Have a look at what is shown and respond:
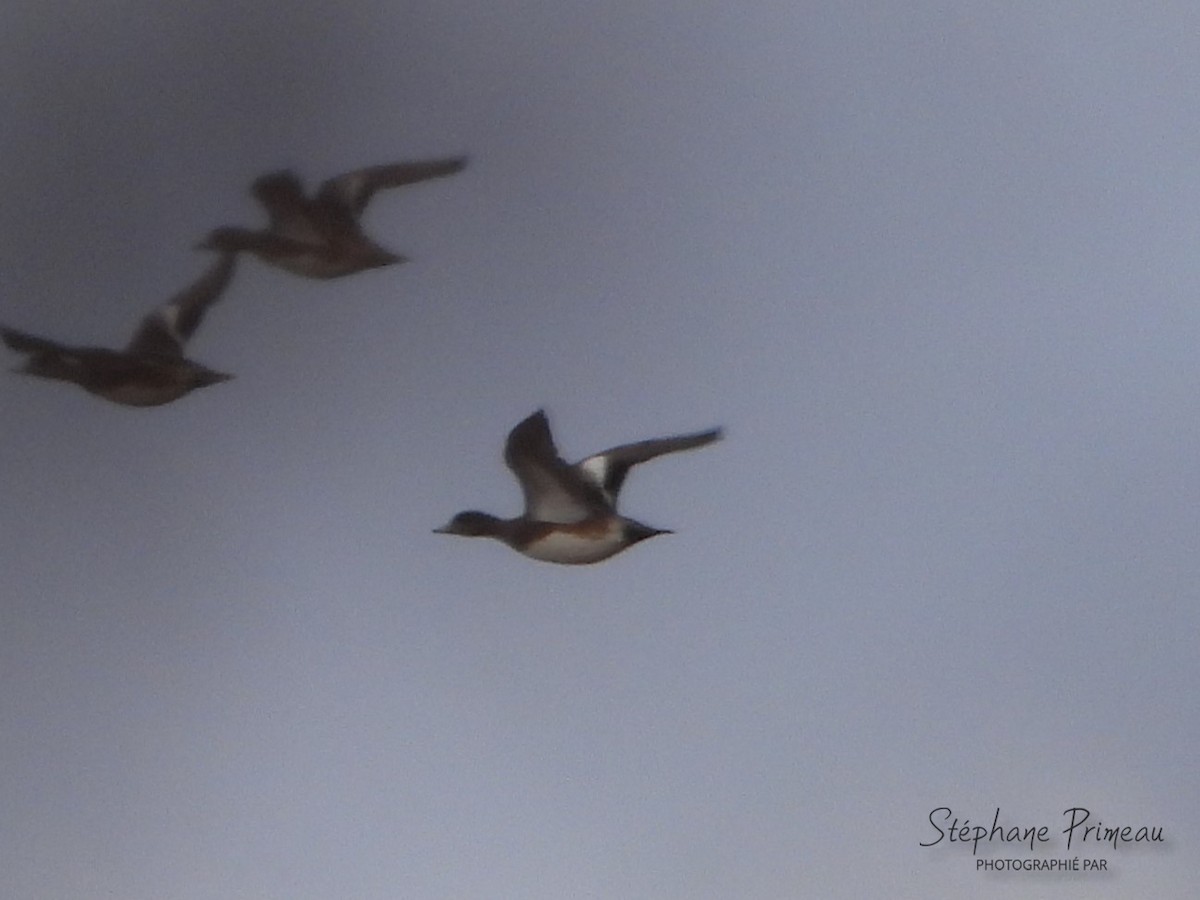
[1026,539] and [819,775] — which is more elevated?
[1026,539]

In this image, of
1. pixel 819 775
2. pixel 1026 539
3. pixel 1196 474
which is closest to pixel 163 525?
pixel 819 775

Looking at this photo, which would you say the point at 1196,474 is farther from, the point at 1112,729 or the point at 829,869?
the point at 829,869

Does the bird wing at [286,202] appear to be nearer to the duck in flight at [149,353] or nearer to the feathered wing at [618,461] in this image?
the duck in flight at [149,353]

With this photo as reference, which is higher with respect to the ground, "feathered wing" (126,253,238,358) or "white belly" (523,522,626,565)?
"feathered wing" (126,253,238,358)
